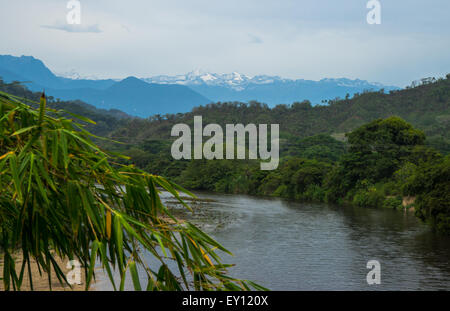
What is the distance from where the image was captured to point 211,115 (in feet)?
316

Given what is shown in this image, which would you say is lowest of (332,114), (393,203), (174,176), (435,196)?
(393,203)

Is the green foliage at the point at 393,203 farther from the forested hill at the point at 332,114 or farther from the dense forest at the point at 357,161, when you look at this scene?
the forested hill at the point at 332,114

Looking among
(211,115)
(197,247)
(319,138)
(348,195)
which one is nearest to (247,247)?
(197,247)

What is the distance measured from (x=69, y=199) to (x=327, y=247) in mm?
18257

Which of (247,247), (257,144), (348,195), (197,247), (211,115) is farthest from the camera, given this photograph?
(211,115)

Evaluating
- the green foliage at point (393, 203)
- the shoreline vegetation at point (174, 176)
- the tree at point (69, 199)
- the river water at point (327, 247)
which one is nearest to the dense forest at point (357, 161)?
the green foliage at point (393, 203)

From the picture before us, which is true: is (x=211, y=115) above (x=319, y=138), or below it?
above

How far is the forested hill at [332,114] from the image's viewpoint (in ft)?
267

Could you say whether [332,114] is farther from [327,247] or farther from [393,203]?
[327,247]

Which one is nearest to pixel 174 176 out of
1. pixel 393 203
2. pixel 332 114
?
pixel 393 203

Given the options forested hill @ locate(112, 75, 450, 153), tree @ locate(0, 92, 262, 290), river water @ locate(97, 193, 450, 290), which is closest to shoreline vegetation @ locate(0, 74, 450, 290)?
tree @ locate(0, 92, 262, 290)

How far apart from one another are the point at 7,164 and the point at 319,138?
60548mm

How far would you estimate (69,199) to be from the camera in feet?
9.56
